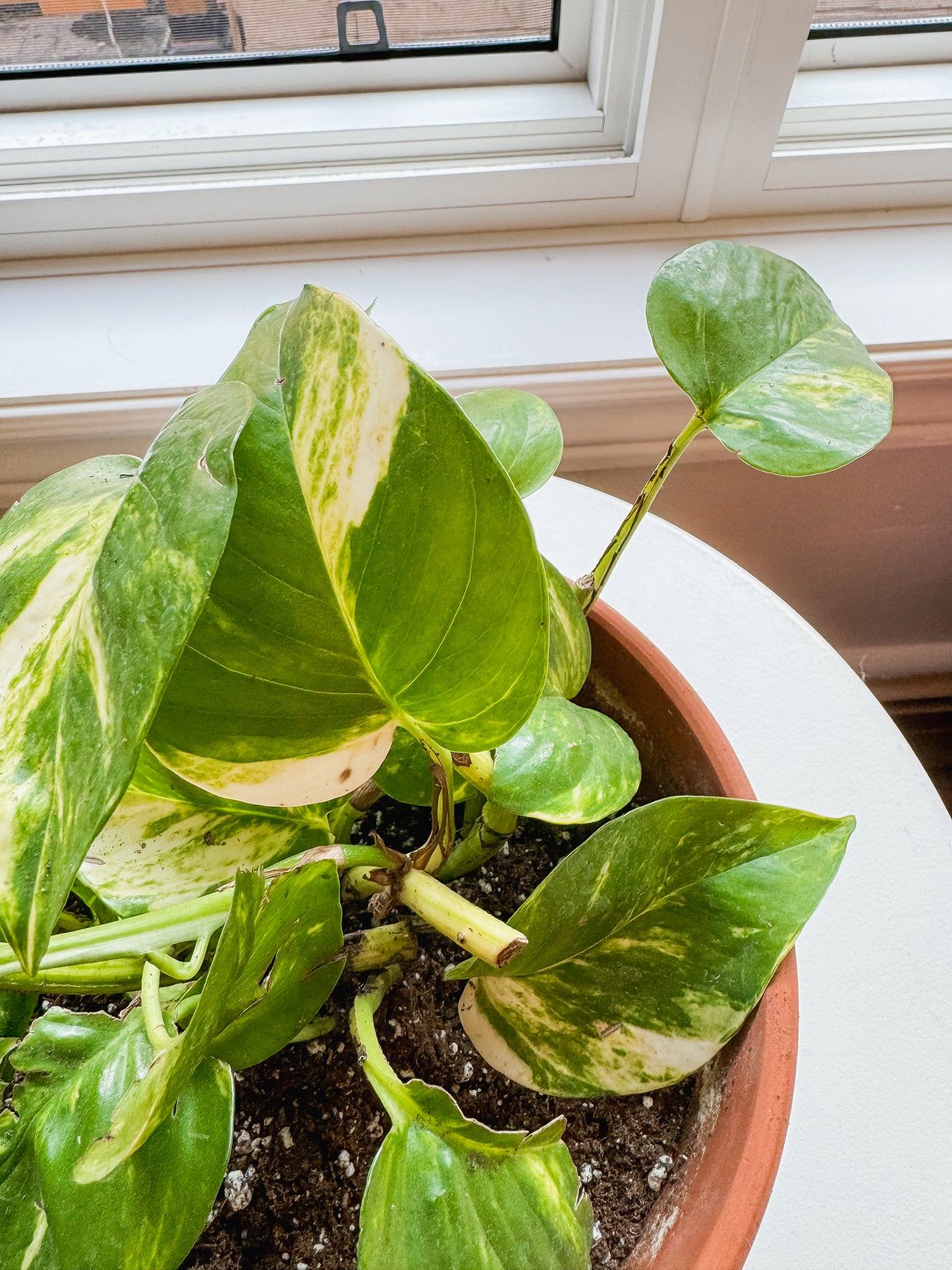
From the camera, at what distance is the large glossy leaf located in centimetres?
22

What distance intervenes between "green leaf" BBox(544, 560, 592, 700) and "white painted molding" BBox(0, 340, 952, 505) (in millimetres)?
404

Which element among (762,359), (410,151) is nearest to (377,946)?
(762,359)

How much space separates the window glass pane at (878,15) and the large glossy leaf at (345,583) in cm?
76

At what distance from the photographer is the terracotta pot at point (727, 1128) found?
0.99ft

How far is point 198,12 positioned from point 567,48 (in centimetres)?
30

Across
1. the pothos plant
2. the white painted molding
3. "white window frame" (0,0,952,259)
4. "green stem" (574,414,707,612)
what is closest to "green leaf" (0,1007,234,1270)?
the pothos plant

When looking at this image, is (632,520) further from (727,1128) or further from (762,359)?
(727,1128)

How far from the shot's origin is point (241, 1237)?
1.18 ft

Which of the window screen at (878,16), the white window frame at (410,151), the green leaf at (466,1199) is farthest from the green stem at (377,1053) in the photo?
the window screen at (878,16)

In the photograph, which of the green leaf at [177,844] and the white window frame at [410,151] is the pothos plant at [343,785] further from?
the white window frame at [410,151]

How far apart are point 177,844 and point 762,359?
308mm

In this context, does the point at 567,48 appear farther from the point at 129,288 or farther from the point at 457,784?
the point at 457,784

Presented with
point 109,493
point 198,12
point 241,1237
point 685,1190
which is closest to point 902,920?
point 685,1190

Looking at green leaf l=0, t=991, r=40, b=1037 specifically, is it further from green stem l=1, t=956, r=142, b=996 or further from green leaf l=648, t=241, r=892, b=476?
green leaf l=648, t=241, r=892, b=476
